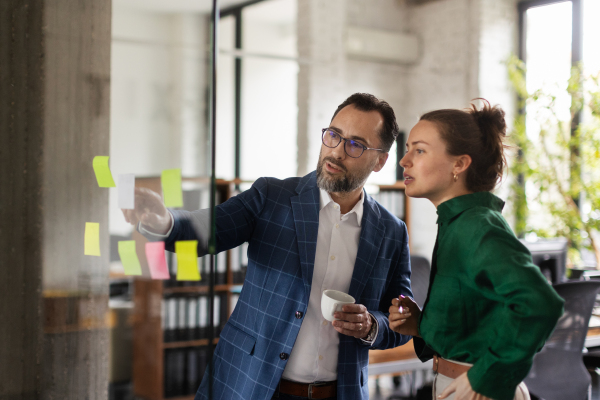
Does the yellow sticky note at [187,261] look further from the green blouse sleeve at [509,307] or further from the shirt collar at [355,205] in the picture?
the shirt collar at [355,205]

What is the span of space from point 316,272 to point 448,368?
41cm

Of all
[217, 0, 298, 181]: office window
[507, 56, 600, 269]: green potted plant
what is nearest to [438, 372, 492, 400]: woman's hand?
[507, 56, 600, 269]: green potted plant

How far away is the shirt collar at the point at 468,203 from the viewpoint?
1134 millimetres

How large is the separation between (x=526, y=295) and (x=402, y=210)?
151 inches

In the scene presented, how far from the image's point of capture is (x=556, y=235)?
4.41 m

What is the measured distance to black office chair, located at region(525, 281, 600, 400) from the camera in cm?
259

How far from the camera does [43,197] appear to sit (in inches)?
46.9

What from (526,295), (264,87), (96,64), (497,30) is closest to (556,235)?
(497,30)

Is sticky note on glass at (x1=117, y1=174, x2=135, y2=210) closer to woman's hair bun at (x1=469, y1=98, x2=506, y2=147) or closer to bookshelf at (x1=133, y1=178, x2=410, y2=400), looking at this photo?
bookshelf at (x1=133, y1=178, x2=410, y2=400)

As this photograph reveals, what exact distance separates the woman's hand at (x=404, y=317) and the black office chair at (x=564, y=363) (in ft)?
5.28

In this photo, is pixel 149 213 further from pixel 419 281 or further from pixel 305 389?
pixel 419 281

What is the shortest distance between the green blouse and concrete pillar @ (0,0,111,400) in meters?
0.70

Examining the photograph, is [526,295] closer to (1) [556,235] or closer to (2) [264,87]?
(1) [556,235]

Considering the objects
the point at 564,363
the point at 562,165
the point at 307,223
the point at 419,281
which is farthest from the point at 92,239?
the point at 562,165
